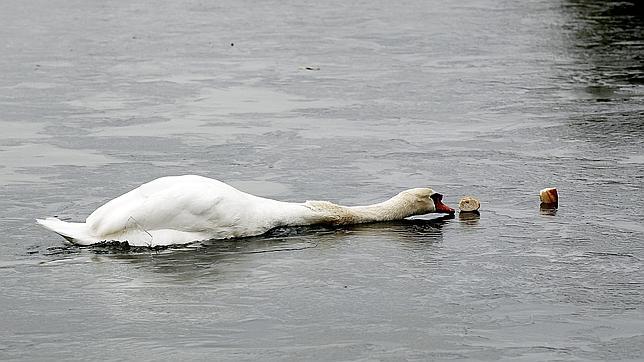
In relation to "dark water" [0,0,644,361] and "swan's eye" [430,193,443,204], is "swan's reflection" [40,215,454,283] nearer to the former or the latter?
"dark water" [0,0,644,361]

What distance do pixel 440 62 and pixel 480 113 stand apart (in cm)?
406

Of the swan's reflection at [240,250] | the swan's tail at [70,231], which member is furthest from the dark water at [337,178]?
the swan's tail at [70,231]

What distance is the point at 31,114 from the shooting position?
14.7m

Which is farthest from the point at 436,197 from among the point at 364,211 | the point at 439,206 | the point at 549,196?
the point at 549,196

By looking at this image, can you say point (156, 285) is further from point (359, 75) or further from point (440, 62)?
point (440, 62)

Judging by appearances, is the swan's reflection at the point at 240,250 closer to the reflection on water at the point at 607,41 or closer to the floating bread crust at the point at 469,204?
the floating bread crust at the point at 469,204

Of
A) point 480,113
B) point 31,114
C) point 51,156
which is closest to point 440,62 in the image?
point 480,113

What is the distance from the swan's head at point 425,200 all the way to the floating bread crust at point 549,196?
70 centimetres

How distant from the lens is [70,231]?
30.7 ft

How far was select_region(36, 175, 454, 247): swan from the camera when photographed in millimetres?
9367

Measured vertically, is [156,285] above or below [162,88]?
below

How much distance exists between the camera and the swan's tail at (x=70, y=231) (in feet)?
30.6

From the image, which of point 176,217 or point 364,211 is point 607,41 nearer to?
point 364,211

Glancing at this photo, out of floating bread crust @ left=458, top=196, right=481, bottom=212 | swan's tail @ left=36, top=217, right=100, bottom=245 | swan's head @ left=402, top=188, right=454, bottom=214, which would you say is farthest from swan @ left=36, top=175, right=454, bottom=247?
floating bread crust @ left=458, top=196, right=481, bottom=212
